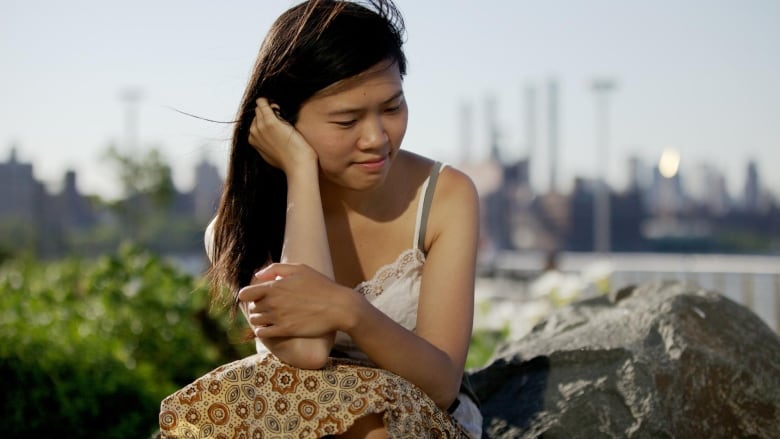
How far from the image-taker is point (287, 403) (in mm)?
1972

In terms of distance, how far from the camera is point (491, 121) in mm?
47844

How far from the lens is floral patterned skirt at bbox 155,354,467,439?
6.33 feet

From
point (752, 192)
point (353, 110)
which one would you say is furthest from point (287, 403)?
point (752, 192)

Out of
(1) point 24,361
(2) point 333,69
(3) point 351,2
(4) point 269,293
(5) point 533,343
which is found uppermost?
(3) point 351,2

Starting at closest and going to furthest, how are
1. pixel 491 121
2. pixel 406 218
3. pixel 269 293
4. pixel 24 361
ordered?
pixel 269 293 → pixel 406 218 → pixel 24 361 → pixel 491 121

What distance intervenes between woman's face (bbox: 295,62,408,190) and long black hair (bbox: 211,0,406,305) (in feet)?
0.09

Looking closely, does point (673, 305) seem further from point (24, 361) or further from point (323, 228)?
point (24, 361)

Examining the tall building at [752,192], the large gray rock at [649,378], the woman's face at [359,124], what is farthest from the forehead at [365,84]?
the tall building at [752,192]

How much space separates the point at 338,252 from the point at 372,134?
1.69ft

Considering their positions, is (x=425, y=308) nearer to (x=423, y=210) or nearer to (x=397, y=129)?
(x=423, y=210)

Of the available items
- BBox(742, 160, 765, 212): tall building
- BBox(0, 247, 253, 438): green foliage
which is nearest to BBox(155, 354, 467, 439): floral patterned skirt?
BBox(0, 247, 253, 438): green foliage

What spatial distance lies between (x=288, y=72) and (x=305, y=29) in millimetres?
109

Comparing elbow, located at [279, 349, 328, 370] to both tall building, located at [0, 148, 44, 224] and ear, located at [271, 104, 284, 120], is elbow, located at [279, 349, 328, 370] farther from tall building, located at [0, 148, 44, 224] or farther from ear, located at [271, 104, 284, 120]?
tall building, located at [0, 148, 44, 224]

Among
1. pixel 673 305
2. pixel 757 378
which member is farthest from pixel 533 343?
pixel 757 378
